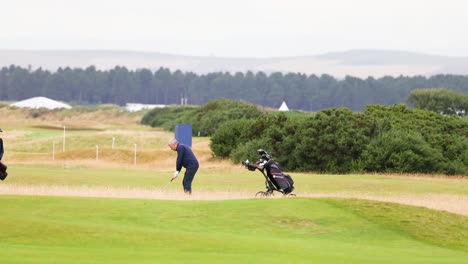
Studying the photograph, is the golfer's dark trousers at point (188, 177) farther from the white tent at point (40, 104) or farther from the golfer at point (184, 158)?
the white tent at point (40, 104)

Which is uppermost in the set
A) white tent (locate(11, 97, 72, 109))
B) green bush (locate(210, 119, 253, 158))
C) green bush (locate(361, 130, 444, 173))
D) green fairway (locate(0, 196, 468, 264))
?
green fairway (locate(0, 196, 468, 264))

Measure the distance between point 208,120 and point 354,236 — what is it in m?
90.4

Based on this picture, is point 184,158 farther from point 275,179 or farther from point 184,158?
point 275,179

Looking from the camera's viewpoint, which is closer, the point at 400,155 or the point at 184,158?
the point at 184,158

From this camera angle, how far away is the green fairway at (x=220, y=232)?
19.7m

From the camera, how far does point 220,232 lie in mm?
25641

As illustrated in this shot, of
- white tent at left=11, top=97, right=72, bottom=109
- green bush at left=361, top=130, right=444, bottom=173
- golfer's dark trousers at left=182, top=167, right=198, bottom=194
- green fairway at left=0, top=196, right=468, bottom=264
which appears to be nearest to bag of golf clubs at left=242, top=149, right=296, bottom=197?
golfer's dark trousers at left=182, top=167, right=198, bottom=194

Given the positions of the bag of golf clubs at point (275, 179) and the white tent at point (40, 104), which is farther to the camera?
the white tent at point (40, 104)

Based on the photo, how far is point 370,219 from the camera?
28797 mm

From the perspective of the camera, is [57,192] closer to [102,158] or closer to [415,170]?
[415,170]

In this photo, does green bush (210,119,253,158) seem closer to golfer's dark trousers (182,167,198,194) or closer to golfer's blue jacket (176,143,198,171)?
golfer's dark trousers (182,167,198,194)

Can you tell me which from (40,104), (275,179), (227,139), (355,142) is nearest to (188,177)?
(275,179)

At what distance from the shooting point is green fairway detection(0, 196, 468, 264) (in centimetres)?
1970

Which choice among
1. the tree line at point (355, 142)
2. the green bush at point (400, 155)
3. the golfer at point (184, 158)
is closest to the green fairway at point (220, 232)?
the golfer at point (184, 158)
